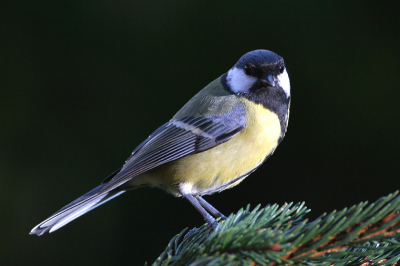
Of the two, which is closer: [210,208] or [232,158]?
[232,158]

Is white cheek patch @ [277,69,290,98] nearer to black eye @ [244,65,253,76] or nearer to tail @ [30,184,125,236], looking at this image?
black eye @ [244,65,253,76]

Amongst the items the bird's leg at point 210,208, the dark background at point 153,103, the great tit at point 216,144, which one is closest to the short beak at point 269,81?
the great tit at point 216,144

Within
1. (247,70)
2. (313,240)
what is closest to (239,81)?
(247,70)

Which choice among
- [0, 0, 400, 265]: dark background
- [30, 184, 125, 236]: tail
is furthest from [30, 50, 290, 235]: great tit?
[0, 0, 400, 265]: dark background

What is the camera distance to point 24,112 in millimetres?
2400

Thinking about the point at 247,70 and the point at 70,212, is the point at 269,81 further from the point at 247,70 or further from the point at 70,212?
the point at 70,212

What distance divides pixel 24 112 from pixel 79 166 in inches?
17.5

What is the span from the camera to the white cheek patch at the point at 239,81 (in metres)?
1.77

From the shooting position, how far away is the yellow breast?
166 cm

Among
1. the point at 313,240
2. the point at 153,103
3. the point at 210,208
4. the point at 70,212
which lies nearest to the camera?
the point at 313,240

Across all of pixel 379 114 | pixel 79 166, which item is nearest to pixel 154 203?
pixel 79 166

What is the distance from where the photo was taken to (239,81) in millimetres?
1811

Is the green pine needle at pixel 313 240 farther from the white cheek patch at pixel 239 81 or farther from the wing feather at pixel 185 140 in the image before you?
the white cheek patch at pixel 239 81

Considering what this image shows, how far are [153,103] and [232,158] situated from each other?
1.01 meters
